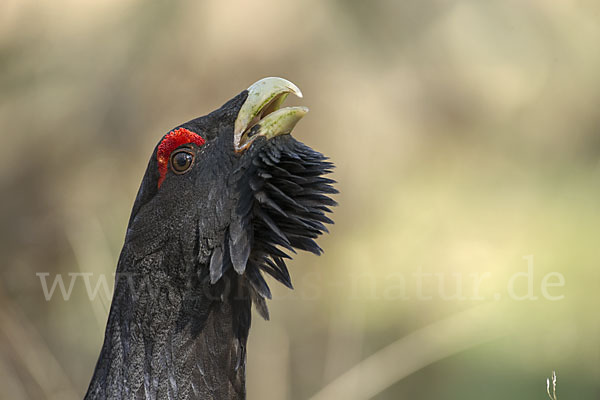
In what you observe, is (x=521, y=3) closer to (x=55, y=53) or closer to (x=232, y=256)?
(x=55, y=53)

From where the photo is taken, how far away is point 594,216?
5.71 m

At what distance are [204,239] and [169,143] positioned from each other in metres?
0.38

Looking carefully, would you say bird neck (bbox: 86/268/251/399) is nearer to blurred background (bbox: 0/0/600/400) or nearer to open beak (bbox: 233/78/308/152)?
open beak (bbox: 233/78/308/152)

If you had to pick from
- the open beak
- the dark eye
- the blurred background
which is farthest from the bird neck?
the blurred background

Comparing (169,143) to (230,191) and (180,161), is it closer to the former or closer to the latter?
(180,161)

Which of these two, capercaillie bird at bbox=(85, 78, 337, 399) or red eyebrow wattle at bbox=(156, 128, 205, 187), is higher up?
red eyebrow wattle at bbox=(156, 128, 205, 187)

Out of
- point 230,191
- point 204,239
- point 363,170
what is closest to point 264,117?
point 230,191

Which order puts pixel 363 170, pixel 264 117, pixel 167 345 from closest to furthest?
1. pixel 167 345
2. pixel 264 117
3. pixel 363 170

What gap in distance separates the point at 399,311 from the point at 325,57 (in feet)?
8.24

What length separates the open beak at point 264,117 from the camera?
244 cm

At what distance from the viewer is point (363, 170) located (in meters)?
6.28

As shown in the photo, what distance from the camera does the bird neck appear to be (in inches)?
91.6

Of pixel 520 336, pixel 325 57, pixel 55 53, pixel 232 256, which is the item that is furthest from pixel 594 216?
pixel 55 53

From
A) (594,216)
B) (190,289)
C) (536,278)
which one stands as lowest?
(190,289)
